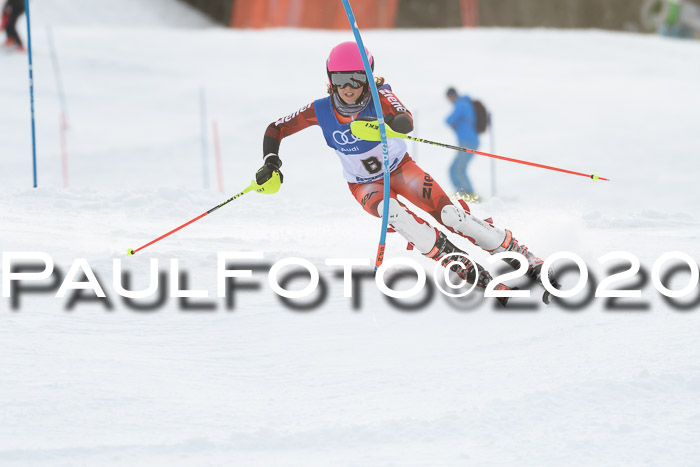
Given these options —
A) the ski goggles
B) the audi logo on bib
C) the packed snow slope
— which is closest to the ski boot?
the packed snow slope

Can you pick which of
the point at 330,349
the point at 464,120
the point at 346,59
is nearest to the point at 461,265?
the point at 330,349

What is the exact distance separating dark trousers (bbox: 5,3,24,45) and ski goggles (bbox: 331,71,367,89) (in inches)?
492

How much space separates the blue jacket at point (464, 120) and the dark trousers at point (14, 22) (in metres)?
8.65

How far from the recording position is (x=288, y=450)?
3.09 metres

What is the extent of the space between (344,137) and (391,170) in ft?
1.14

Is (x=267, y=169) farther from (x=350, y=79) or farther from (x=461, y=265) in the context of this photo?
(x=461, y=265)

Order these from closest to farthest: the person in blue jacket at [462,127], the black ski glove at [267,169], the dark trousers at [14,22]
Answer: the black ski glove at [267,169]
the person in blue jacket at [462,127]
the dark trousers at [14,22]

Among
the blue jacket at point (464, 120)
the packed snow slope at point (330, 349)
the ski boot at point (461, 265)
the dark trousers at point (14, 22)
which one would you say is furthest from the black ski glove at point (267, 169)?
the dark trousers at point (14, 22)

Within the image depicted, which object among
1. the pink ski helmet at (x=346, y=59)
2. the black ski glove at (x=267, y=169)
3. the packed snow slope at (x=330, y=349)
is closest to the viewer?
the packed snow slope at (x=330, y=349)

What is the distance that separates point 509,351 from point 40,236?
312 centimetres

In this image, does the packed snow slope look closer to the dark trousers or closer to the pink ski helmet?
the pink ski helmet

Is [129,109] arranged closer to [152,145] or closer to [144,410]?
[152,145]

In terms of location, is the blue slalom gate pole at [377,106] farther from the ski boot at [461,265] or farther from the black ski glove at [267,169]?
the black ski glove at [267,169]

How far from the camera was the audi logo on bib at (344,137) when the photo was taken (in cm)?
507
